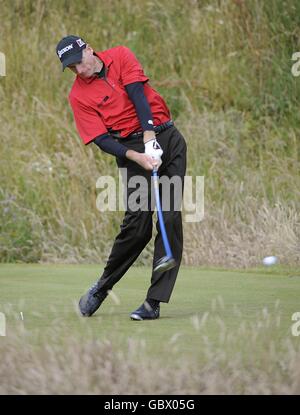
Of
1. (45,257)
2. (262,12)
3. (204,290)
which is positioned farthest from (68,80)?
(204,290)

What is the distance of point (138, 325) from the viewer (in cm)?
771

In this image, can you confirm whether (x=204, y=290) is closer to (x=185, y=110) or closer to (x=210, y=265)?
(x=210, y=265)

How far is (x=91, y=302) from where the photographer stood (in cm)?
826

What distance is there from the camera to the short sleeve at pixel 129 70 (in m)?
7.81

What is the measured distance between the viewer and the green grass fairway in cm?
728

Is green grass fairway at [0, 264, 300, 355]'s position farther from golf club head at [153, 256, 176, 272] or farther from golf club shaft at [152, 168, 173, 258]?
golf club shaft at [152, 168, 173, 258]

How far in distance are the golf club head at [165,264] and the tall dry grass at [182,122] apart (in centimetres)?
420

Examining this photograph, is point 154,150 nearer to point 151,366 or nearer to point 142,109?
point 142,109

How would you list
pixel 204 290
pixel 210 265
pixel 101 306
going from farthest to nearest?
pixel 210 265, pixel 204 290, pixel 101 306

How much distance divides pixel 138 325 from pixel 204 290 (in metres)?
2.13

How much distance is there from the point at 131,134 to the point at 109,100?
281 millimetres

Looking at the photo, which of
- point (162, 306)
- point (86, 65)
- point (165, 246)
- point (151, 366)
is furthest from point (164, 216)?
point (151, 366)

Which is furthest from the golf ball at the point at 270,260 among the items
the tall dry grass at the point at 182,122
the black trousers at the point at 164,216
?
the black trousers at the point at 164,216

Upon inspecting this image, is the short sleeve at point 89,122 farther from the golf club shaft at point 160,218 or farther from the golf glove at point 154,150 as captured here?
the golf club shaft at point 160,218
